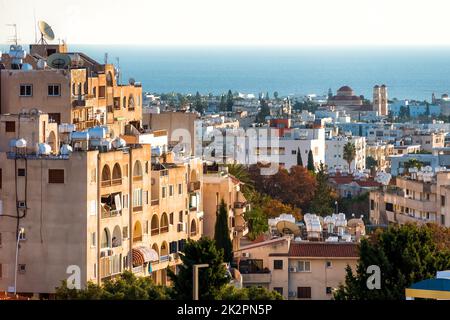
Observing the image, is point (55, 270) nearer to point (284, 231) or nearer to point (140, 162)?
point (140, 162)

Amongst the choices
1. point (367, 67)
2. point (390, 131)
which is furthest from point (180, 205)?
point (367, 67)

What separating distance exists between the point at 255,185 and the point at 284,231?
10.8m

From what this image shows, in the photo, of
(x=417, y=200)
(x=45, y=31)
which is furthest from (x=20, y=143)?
(x=417, y=200)

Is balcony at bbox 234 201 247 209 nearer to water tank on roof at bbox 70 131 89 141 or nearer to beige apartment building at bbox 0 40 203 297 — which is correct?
beige apartment building at bbox 0 40 203 297

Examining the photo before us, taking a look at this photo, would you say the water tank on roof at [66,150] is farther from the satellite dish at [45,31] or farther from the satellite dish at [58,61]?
the satellite dish at [45,31]

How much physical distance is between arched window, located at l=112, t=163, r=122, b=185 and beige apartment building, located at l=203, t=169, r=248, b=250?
378 cm

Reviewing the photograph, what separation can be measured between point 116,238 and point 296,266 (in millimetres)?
3118

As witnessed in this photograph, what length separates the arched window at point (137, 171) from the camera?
19.5 meters

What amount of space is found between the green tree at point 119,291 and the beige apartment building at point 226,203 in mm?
6804

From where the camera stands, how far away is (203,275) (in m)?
13.6

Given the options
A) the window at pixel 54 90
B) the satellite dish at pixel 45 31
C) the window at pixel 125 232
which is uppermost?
the satellite dish at pixel 45 31

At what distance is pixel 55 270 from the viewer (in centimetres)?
1734

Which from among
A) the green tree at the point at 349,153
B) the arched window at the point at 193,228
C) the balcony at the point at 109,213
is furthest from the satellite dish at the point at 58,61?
the green tree at the point at 349,153

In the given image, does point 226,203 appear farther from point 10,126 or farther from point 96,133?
point 10,126
